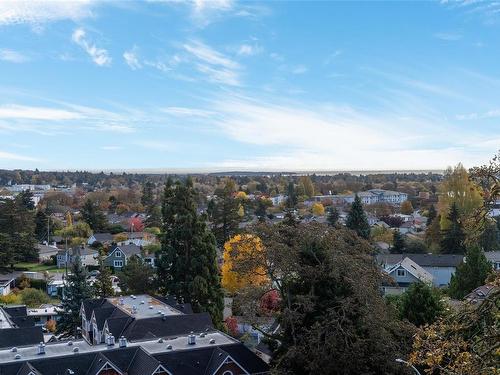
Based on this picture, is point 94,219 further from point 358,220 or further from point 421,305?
point 421,305

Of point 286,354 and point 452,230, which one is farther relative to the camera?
point 452,230

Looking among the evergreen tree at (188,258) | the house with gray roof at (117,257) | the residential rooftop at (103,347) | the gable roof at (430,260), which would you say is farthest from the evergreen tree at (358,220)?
the residential rooftop at (103,347)

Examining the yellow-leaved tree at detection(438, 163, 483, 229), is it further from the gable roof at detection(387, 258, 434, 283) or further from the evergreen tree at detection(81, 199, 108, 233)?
the evergreen tree at detection(81, 199, 108, 233)

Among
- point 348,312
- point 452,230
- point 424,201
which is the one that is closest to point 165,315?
point 348,312

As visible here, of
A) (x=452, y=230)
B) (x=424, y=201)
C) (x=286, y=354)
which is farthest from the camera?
(x=424, y=201)

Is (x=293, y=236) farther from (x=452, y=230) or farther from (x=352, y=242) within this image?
(x=452, y=230)

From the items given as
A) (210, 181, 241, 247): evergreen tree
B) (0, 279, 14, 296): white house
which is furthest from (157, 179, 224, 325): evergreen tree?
(210, 181, 241, 247): evergreen tree
